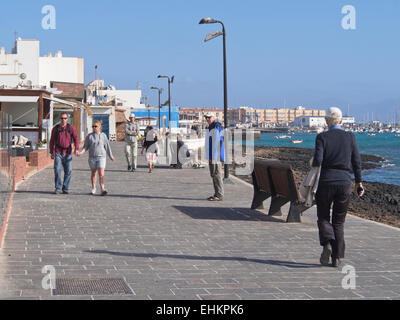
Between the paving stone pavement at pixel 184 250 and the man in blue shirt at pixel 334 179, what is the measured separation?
0.31 metres

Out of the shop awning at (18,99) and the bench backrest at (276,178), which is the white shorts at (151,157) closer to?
the shop awning at (18,99)

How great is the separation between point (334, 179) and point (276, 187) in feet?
13.2

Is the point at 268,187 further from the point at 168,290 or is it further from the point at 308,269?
the point at 168,290

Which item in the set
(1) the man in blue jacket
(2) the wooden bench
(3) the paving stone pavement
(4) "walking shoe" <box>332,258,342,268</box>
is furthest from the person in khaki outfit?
(4) "walking shoe" <box>332,258,342,268</box>

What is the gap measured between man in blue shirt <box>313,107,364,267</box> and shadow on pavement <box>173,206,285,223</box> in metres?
3.56

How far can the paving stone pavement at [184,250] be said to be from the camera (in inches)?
251

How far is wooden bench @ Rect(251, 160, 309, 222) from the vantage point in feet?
35.6

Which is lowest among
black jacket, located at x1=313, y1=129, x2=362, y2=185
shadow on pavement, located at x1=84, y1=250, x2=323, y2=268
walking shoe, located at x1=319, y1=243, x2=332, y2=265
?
shadow on pavement, located at x1=84, y1=250, x2=323, y2=268

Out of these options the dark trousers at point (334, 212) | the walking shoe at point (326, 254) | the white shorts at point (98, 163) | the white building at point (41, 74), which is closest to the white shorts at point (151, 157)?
the white building at point (41, 74)

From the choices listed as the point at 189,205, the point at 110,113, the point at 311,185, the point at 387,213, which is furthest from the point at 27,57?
the point at 311,185

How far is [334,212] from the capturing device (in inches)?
303

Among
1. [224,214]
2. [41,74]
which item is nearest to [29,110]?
[224,214]

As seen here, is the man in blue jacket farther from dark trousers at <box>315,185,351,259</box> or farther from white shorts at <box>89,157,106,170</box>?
dark trousers at <box>315,185,351,259</box>
